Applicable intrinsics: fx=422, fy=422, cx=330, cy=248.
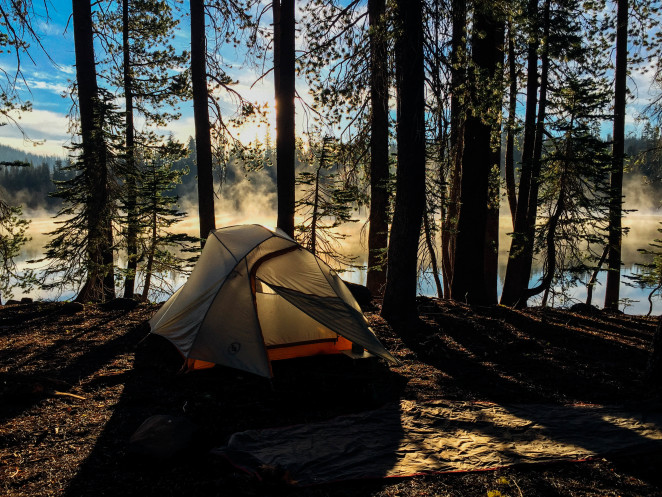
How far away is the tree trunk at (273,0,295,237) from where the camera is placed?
32.2ft

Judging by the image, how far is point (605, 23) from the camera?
39.5ft

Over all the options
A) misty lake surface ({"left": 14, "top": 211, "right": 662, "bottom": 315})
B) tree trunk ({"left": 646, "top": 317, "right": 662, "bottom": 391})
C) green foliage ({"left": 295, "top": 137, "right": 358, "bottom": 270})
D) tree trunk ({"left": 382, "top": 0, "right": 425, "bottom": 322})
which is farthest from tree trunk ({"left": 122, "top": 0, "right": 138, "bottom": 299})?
tree trunk ({"left": 646, "top": 317, "right": 662, "bottom": 391})

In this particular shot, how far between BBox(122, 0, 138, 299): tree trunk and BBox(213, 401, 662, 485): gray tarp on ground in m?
9.73

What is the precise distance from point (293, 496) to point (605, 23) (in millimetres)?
14558

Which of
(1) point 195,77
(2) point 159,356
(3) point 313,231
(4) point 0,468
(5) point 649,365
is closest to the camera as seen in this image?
(4) point 0,468

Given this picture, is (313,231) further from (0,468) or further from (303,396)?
(0,468)

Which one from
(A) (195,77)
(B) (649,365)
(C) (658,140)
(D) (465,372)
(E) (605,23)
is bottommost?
(D) (465,372)

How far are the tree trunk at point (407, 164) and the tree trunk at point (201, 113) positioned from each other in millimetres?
5896

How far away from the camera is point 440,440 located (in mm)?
4191

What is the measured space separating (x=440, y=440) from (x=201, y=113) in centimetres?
1024

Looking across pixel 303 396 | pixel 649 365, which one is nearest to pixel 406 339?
pixel 303 396

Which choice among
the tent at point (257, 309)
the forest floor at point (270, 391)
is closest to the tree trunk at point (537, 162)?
the forest floor at point (270, 391)

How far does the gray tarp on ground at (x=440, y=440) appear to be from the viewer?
3.74m

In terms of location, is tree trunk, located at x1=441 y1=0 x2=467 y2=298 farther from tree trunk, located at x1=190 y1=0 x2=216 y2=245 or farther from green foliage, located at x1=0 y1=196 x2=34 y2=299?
green foliage, located at x1=0 y1=196 x2=34 y2=299
